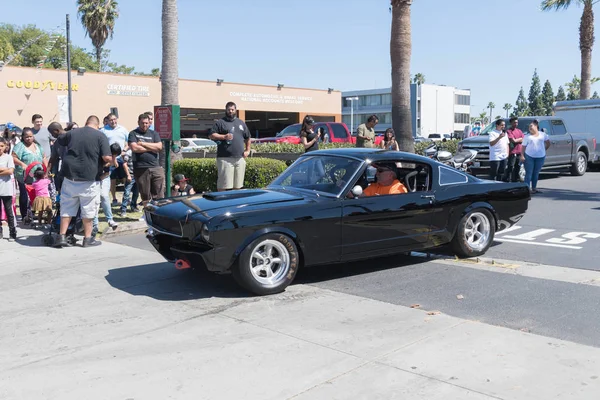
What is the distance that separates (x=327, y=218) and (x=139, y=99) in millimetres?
36140

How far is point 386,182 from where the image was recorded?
277 inches

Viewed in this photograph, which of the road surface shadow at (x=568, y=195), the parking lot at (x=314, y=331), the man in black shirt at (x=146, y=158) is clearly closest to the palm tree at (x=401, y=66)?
the road surface shadow at (x=568, y=195)

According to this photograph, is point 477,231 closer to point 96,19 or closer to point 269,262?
point 269,262

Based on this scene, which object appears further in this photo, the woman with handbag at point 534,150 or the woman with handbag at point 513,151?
the woman with handbag at point 513,151

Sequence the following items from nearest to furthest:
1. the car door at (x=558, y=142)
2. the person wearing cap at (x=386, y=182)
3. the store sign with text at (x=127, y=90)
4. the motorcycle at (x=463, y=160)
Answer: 1. the person wearing cap at (x=386, y=182)
2. the motorcycle at (x=463, y=160)
3. the car door at (x=558, y=142)
4. the store sign with text at (x=127, y=90)

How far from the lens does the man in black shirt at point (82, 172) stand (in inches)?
326

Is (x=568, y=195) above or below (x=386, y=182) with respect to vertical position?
below

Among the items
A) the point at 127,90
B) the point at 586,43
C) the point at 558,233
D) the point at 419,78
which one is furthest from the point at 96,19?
the point at 419,78

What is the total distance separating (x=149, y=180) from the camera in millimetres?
10211

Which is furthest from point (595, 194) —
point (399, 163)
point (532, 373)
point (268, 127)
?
point (268, 127)

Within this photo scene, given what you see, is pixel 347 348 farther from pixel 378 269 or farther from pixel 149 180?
pixel 149 180

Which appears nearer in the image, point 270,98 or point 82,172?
point 82,172

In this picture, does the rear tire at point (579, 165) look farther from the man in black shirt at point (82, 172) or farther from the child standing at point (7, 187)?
the child standing at point (7, 187)

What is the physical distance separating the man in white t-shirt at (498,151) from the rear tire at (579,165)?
18.1 ft
